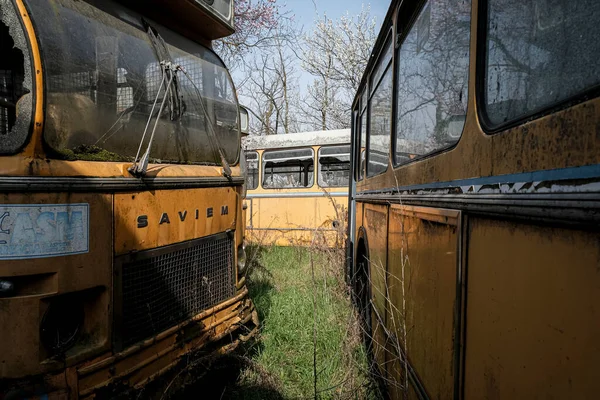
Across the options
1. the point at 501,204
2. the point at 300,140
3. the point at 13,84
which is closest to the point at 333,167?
the point at 300,140

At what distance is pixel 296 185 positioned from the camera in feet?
28.6

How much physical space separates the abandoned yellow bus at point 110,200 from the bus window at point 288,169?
5.43m

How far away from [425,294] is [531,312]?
827 millimetres

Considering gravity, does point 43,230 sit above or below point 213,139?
below

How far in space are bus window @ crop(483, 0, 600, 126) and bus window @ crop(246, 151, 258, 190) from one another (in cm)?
799

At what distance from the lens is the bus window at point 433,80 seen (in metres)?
1.42

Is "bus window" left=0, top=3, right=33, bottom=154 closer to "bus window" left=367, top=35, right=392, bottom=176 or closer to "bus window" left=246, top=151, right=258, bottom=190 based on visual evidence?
"bus window" left=367, top=35, right=392, bottom=176

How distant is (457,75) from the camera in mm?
1464

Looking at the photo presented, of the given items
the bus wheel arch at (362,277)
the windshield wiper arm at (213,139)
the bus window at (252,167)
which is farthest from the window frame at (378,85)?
the bus window at (252,167)

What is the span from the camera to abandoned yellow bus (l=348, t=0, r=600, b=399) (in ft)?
2.43

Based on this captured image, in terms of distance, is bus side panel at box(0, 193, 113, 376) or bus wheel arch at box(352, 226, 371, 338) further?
bus wheel arch at box(352, 226, 371, 338)

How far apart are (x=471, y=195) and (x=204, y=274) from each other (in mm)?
2053

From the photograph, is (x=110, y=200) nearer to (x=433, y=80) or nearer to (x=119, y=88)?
(x=119, y=88)

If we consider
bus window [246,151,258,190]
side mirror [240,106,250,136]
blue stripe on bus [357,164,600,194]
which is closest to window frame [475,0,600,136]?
blue stripe on bus [357,164,600,194]
